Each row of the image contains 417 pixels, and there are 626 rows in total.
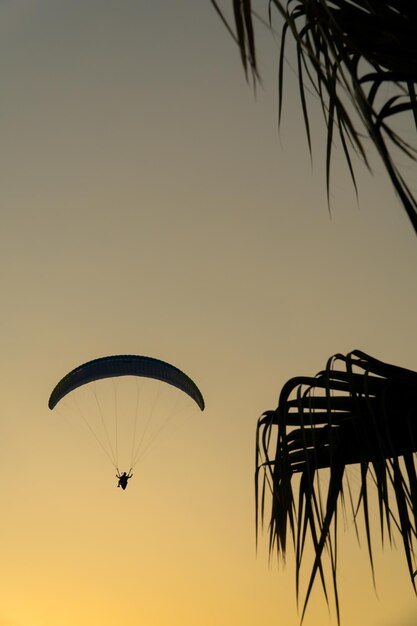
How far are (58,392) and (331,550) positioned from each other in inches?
772

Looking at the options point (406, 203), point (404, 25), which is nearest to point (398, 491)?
point (406, 203)

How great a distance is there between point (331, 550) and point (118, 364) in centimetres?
1885

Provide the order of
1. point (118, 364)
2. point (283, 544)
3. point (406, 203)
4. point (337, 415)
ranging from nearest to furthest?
1. point (406, 203)
2. point (337, 415)
3. point (283, 544)
4. point (118, 364)

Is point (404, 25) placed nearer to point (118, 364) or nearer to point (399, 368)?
point (399, 368)

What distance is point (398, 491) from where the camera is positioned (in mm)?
3529

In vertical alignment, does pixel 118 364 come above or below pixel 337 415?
above

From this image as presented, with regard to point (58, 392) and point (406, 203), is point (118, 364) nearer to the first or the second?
point (58, 392)

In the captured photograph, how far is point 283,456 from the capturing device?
12.7 ft

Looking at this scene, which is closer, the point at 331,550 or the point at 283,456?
the point at 331,550

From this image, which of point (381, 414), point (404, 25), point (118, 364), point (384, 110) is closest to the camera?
point (404, 25)

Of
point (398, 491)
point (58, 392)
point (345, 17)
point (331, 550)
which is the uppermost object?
point (58, 392)

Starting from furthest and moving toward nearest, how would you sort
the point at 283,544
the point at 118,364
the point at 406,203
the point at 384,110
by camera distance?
the point at 118,364
the point at 283,544
the point at 384,110
the point at 406,203

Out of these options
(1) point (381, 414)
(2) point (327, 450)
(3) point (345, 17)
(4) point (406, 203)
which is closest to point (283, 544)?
(2) point (327, 450)

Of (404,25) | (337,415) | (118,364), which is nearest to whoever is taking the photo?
(404,25)
